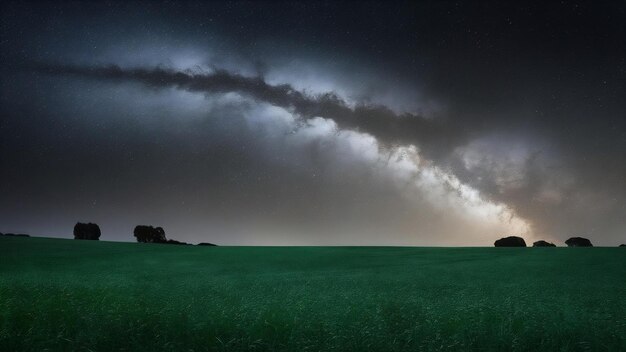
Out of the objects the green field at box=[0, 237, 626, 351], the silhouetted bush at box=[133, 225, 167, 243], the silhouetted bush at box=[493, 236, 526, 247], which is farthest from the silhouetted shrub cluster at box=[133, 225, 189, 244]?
the green field at box=[0, 237, 626, 351]

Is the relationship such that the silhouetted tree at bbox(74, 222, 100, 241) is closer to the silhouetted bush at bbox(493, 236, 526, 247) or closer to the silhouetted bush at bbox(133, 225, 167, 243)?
the silhouetted bush at bbox(133, 225, 167, 243)

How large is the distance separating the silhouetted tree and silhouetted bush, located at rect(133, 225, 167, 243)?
9.51 metres

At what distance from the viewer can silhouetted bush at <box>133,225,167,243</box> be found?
9825cm

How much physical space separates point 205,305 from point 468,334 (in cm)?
942

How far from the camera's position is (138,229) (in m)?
100

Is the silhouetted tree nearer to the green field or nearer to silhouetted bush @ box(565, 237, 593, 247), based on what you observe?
the green field

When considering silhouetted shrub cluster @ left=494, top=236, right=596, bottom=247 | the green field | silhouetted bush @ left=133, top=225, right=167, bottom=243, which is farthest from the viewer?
silhouetted bush @ left=133, top=225, right=167, bottom=243

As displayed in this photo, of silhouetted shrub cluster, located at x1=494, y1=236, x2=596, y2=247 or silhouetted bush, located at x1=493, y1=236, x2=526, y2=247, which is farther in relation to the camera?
silhouetted bush, located at x1=493, y1=236, x2=526, y2=247

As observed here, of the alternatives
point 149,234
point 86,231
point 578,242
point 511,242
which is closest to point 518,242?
point 511,242

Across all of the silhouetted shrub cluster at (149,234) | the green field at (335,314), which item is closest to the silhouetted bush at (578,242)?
the green field at (335,314)

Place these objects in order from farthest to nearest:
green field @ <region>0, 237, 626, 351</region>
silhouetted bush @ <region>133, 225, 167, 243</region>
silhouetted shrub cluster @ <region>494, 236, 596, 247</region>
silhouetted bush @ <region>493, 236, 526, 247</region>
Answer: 1. silhouetted bush @ <region>133, 225, 167, 243</region>
2. silhouetted bush @ <region>493, 236, 526, 247</region>
3. silhouetted shrub cluster @ <region>494, 236, 596, 247</region>
4. green field @ <region>0, 237, 626, 351</region>

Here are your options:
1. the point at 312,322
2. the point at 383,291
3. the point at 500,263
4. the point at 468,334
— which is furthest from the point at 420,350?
the point at 500,263

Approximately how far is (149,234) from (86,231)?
14.7 metres

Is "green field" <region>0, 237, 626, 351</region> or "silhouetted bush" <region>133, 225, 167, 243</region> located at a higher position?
"silhouetted bush" <region>133, 225, 167, 243</region>
